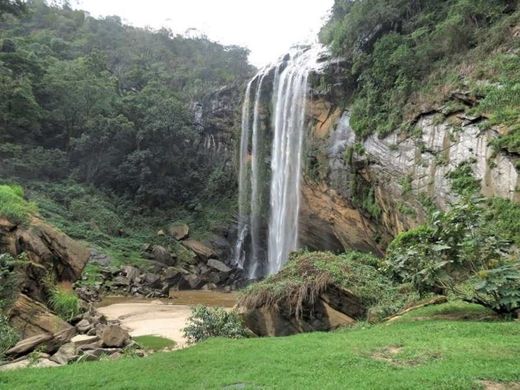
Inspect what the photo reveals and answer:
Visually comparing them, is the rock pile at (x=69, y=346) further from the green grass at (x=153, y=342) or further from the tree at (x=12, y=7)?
the tree at (x=12, y=7)

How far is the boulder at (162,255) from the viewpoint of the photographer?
26.5 meters

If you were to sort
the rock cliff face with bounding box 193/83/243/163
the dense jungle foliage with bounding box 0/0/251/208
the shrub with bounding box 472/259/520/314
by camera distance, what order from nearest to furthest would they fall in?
the shrub with bounding box 472/259/520/314
the dense jungle foliage with bounding box 0/0/251/208
the rock cliff face with bounding box 193/83/243/163

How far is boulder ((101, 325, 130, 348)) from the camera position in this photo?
10.2m

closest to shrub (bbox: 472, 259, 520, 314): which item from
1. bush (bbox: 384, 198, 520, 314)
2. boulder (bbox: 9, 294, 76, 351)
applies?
bush (bbox: 384, 198, 520, 314)

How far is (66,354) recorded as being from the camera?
26.9 feet

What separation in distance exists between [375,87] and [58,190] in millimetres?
21545

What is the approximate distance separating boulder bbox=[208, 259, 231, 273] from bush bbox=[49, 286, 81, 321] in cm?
1592

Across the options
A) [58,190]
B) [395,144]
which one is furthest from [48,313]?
[58,190]

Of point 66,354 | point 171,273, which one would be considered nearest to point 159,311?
point 171,273

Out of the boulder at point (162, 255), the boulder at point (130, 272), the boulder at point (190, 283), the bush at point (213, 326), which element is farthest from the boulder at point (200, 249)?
the bush at point (213, 326)

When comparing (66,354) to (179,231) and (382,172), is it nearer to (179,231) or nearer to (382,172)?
(382,172)

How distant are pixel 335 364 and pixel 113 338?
21.7 ft

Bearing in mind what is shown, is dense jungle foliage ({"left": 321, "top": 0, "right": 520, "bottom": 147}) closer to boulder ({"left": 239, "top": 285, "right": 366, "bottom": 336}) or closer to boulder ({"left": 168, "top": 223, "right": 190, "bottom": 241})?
boulder ({"left": 239, "top": 285, "right": 366, "bottom": 336})

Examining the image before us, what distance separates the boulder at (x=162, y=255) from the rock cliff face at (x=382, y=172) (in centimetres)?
831
